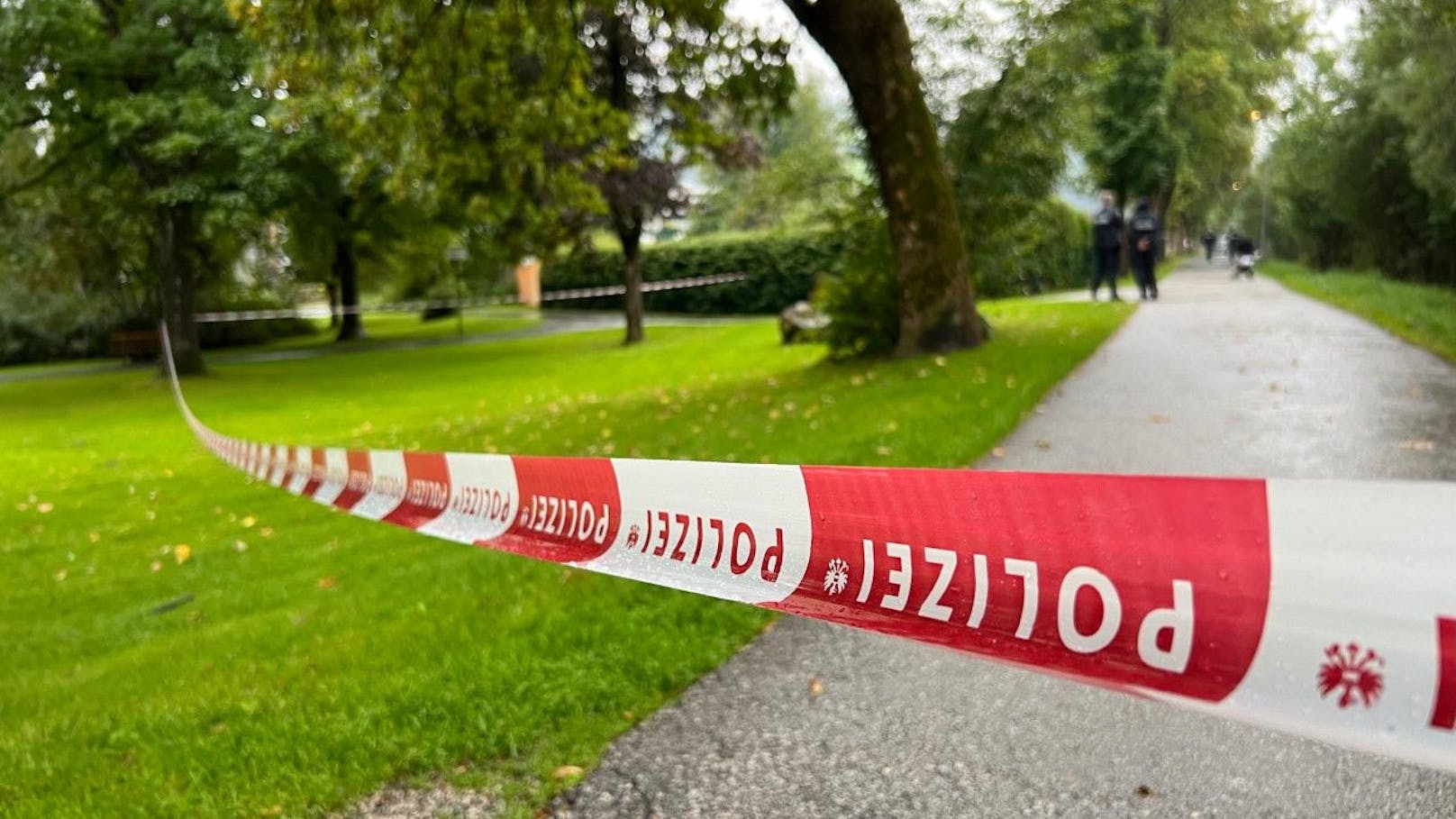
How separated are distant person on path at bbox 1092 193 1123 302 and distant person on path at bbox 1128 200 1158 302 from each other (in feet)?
1.14

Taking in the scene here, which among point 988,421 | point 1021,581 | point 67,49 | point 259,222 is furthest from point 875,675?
point 259,222

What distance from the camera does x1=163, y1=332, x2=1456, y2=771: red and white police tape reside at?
119cm

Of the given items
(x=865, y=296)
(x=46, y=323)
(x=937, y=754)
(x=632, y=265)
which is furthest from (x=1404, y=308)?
(x=46, y=323)

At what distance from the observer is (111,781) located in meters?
3.35

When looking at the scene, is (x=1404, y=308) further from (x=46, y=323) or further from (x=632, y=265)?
(x=46, y=323)

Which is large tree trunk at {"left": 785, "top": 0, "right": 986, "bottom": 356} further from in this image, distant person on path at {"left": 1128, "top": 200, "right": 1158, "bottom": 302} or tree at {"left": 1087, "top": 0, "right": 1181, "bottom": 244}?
tree at {"left": 1087, "top": 0, "right": 1181, "bottom": 244}

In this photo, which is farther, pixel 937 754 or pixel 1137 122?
pixel 1137 122

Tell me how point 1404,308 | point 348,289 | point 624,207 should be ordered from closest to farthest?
point 1404,308 < point 624,207 < point 348,289

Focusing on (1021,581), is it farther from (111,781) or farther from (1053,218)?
(1053,218)

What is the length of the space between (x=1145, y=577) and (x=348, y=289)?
3720cm

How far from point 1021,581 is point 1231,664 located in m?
0.32

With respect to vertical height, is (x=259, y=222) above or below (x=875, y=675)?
above

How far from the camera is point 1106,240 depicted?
19.3m

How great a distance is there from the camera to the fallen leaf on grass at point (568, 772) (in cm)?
308
